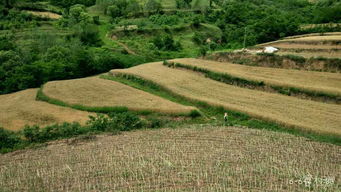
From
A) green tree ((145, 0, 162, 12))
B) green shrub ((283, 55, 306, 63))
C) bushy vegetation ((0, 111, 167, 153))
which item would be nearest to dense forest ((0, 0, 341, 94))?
green tree ((145, 0, 162, 12))

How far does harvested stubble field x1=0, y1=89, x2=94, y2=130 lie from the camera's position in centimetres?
2788

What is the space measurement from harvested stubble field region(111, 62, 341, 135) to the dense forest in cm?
1233

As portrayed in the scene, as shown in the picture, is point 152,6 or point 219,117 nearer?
point 219,117

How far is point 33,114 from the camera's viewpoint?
2956cm

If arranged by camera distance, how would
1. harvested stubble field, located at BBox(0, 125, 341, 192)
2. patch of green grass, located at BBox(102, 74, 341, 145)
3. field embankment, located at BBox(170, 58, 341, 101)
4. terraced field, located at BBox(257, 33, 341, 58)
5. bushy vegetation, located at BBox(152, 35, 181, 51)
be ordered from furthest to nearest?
1. bushy vegetation, located at BBox(152, 35, 181, 51)
2. terraced field, located at BBox(257, 33, 341, 58)
3. field embankment, located at BBox(170, 58, 341, 101)
4. patch of green grass, located at BBox(102, 74, 341, 145)
5. harvested stubble field, located at BBox(0, 125, 341, 192)

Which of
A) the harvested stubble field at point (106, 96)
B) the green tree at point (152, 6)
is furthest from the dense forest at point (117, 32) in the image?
the harvested stubble field at point (106, 96)

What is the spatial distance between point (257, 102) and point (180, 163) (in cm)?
1323

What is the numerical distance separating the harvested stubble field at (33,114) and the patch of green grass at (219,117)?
8784mm

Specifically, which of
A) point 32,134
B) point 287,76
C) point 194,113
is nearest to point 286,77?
point 287,76

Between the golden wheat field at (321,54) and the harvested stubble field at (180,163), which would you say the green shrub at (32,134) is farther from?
the golden wheat field at (321,54)

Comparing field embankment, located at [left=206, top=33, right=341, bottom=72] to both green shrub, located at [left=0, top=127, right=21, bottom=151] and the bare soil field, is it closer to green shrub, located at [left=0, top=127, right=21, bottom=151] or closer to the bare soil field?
green shrub, located at [left=0, top=127, right=21, bottom=151]

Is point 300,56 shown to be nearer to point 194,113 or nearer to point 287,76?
point 287,76

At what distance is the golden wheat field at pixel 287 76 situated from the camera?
3066 cm

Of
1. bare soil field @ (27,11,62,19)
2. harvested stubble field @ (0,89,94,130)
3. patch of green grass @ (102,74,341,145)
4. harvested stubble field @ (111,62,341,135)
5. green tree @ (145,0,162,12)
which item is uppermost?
green tree @ (145,0,162,12)
